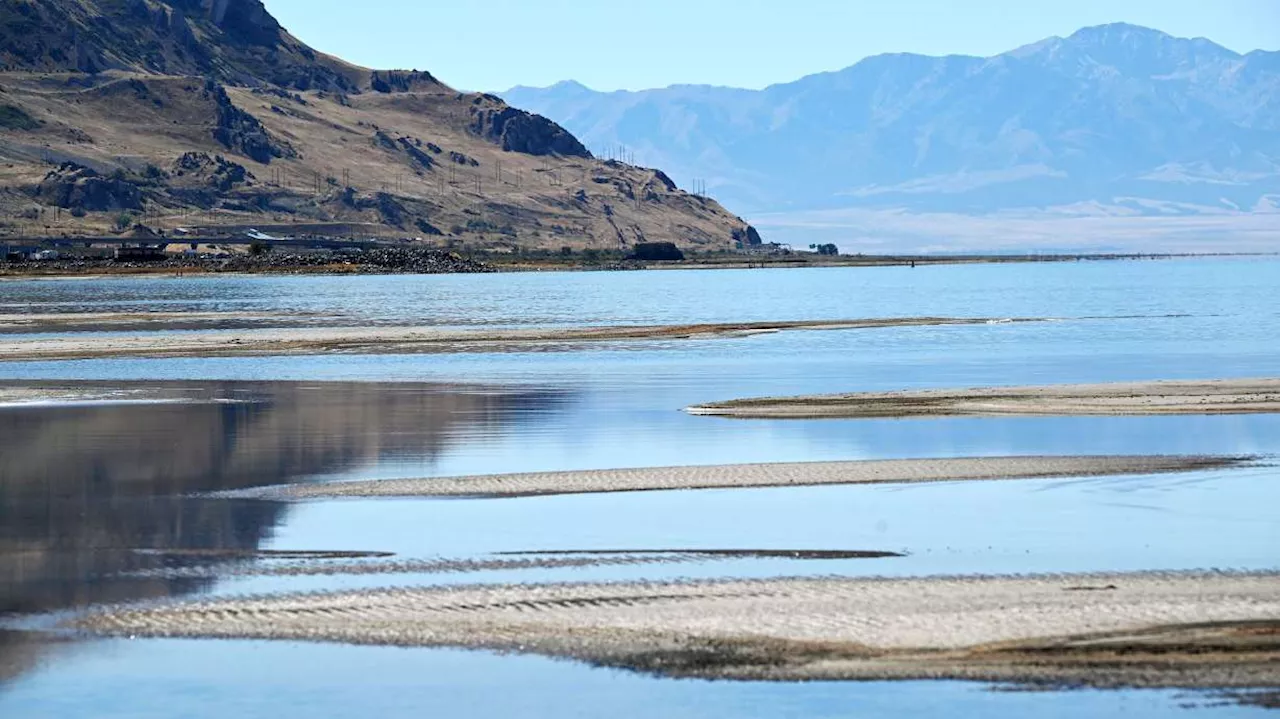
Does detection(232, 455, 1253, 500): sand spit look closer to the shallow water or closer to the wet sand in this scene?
the shallow water

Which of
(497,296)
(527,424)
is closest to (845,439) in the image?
(527,424)

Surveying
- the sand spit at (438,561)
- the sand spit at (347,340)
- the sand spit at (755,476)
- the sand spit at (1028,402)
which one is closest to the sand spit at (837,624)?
the sand spit at (438,561)

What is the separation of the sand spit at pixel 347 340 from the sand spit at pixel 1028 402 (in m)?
30.1

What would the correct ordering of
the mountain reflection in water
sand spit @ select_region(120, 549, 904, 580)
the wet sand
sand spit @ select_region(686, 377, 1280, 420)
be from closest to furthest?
sand spit @ select_region(120, 549, 904, 580)
the mountain reflection in water
sand spit @ select_region(686, 377, 1280, 420)
the wet sand

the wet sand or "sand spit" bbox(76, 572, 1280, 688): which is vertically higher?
"sand spit" bbox(76, 572, 1280, 688)

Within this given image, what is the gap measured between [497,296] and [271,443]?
11663 cm

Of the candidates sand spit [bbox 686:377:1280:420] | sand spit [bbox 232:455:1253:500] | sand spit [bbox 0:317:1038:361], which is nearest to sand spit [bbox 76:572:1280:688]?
sand spit [bbox 232:455:1253:500]

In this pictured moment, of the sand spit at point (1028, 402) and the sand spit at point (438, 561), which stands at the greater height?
the sand spit at point (1028, 402)

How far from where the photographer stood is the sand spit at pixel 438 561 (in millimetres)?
26312

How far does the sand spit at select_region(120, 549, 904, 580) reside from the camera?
86.3 ft

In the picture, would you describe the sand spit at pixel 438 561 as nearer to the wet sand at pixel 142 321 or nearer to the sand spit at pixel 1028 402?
the sand spit at pixel 1028 402

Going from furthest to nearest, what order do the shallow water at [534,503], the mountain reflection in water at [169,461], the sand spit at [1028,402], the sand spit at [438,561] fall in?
the sand spit at [1028,402] → the mountain reflection in water at [169,461] → the sand spit at [438,561] → the shallow water at [534,503]

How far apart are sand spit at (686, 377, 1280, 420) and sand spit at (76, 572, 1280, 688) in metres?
23.6

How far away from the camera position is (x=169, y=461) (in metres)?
39.3
